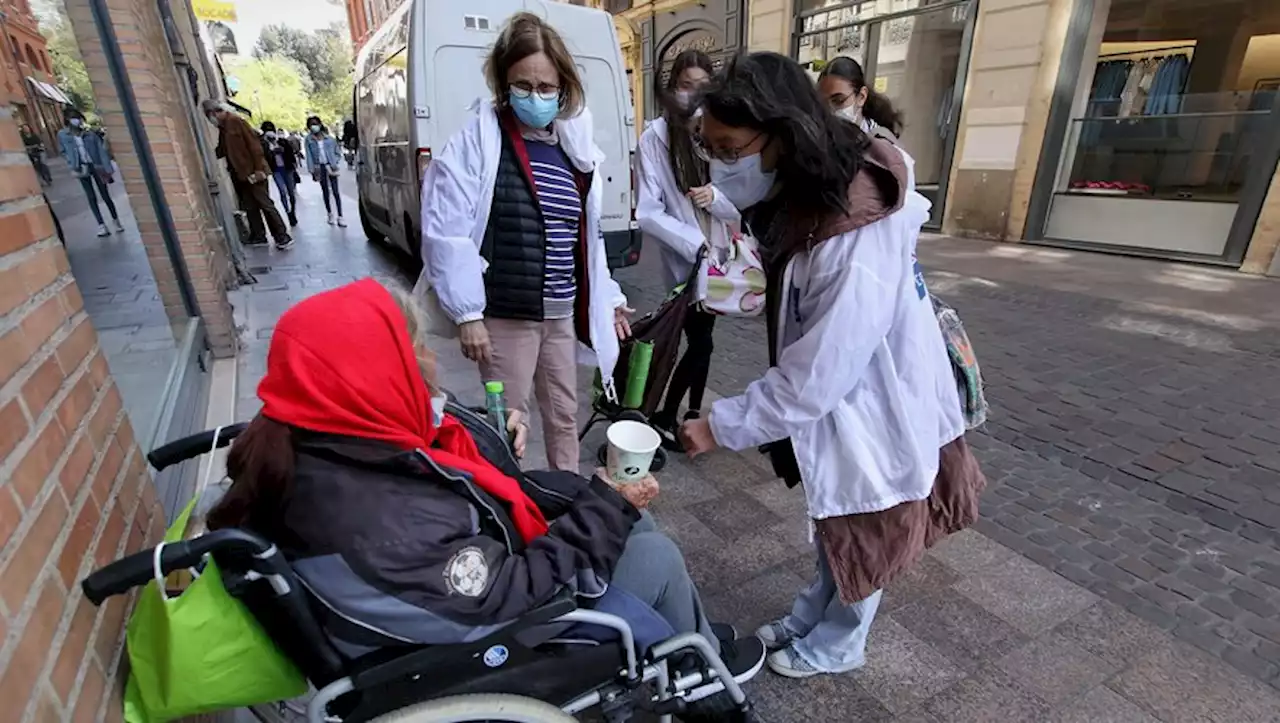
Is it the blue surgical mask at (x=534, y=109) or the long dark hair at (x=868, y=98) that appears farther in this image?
the long dark hair at (x=868, y=98)

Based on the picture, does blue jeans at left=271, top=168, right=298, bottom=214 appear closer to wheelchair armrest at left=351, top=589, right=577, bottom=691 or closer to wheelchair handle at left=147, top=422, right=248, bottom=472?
wheelchair handle at left=147, top=422, right=248, bottom=472

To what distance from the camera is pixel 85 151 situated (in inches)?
140

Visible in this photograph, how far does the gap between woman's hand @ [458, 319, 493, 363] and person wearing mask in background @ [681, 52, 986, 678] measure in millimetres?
1019

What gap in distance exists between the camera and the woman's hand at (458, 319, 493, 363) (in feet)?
7.70

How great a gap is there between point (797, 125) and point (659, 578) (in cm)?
107

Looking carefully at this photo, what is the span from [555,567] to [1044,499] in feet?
8.59

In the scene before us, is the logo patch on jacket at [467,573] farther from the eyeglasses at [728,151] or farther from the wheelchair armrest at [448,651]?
the eyeglasses at [728,151]

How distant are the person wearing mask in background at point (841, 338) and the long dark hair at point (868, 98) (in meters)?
2.22

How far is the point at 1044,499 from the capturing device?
9.90 feet


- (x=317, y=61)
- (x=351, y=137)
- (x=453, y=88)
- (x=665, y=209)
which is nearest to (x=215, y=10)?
(x=351, y=137)

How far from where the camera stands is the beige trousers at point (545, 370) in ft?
8.30

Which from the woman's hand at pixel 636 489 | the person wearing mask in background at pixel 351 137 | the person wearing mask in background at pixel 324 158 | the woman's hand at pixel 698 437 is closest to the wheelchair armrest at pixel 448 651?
the woman's hand at pixel 636 489

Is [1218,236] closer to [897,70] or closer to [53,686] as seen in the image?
[897,70]

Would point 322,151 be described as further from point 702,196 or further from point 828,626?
point 828,626
